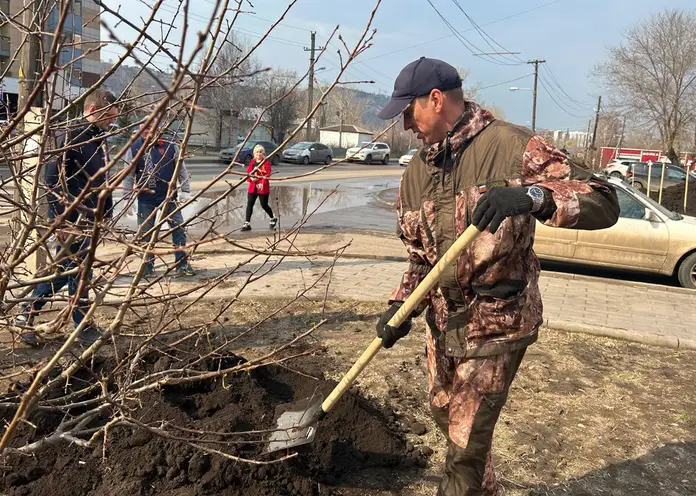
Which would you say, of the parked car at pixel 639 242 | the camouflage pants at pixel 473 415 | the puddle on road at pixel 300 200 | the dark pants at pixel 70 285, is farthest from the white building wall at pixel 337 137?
the camouflage pants at pixel 473 415

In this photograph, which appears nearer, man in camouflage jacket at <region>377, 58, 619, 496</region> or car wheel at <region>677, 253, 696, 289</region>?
man in camouflage jacket at <region>377, 58, 619, 496</region>

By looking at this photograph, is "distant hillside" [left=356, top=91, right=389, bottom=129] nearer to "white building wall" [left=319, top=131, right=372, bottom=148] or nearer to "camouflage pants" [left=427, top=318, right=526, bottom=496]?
"white building wall" [left=319, top=131, right=372, bottom=148]

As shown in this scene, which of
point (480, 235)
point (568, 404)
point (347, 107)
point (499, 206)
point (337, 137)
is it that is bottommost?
point (568, 404)

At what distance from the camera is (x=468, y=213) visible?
7.68 ft

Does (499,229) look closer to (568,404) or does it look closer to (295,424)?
(295,424)

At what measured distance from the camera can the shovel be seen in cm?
218

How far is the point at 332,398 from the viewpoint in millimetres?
2715


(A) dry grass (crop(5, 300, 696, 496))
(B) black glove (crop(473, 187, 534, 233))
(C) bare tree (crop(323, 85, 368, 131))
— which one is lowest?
(A) dry grass (crop(5, 300, 696, 496))

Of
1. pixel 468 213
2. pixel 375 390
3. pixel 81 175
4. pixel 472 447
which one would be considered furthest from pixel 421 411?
pixel 81 175

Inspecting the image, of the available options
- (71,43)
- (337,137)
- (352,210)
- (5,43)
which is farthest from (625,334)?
(337,137)

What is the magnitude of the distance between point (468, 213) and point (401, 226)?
1.47ft

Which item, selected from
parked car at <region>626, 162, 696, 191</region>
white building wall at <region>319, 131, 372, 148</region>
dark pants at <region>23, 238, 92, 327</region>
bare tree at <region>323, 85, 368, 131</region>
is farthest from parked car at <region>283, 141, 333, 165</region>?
bare tree at <region>323, 85, 368, 131</region>

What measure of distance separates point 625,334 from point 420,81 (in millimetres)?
4077

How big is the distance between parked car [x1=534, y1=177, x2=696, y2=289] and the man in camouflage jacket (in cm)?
620
